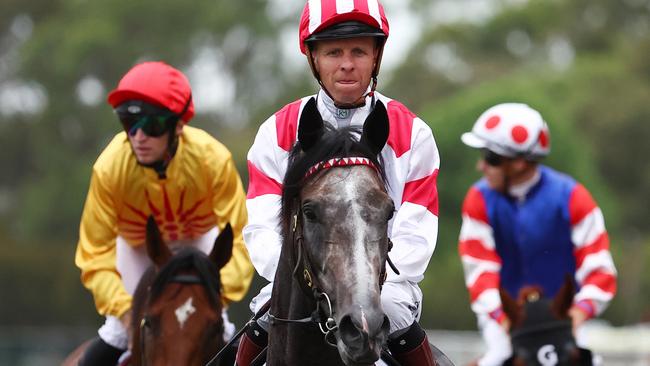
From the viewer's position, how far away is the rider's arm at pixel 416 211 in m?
5.82

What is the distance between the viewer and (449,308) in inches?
1252

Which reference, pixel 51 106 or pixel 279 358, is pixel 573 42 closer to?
pixel 51 106

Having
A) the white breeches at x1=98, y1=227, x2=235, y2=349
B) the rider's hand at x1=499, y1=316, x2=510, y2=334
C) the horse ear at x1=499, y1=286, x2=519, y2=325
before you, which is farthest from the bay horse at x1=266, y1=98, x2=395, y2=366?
the rider's hand at x1=499, y1=316, x2=510, y2=334

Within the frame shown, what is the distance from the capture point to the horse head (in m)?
7.47

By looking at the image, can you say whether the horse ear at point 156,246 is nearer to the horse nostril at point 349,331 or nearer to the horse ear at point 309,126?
the horse ear at point 309,126

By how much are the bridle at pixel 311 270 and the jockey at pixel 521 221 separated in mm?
4325

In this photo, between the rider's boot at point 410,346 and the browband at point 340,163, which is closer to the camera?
the browband at point 340,163

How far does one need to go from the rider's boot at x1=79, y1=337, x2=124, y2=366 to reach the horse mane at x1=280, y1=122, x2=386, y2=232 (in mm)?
2995

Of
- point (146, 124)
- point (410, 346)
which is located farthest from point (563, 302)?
point (410, 346)

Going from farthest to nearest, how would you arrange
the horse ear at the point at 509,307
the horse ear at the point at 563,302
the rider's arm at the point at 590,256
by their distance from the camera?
the rider's arm at the point at 590,256 < the horse ear at the point at 509,307 < the horse ear at the point at 563,302

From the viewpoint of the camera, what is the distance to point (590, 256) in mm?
9648

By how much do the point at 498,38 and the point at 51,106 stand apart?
21704mm

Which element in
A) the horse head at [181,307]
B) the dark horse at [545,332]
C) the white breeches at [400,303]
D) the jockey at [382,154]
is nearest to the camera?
the white breeches at [400,303]

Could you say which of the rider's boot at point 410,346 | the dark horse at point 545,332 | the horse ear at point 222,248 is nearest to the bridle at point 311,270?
the rider's boot at point 410,346
